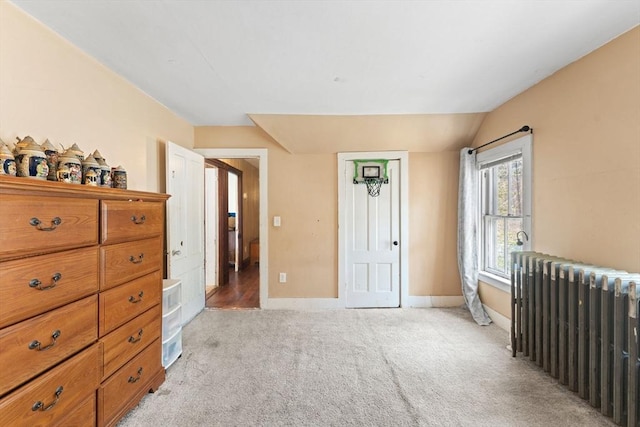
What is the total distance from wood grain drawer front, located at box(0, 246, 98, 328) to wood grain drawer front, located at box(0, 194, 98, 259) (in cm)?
5

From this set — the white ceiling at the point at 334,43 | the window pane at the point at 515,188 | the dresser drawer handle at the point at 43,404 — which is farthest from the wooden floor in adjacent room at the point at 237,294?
the window pane at the point at 515,188

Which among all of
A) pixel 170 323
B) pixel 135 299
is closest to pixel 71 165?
pixel 135 299

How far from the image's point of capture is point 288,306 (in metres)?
3.65

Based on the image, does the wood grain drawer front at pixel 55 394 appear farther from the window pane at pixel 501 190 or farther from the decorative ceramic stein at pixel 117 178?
the window pane at pixel 501 190

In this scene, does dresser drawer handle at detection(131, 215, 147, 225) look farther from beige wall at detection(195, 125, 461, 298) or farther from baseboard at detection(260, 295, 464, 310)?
baseboard at detection(260, 295, 464, 310)

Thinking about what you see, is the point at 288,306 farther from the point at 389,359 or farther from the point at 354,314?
the point at 389,359

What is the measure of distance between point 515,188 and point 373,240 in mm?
1681

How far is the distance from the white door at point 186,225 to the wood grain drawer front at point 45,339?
4.98 feet

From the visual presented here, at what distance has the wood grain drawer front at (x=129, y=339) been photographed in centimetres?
154

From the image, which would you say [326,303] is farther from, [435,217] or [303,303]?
[435,217]

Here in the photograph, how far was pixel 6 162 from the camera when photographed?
48.2 inches

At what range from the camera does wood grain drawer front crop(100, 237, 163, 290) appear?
1.51 m

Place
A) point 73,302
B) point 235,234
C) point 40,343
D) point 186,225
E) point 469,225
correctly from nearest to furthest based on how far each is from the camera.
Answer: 1. point 40,343
2. point 73,302
3. point 186,225
4. point 469,225
5. point 235,234

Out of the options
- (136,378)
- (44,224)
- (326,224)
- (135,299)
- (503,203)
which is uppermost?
(503,203)
